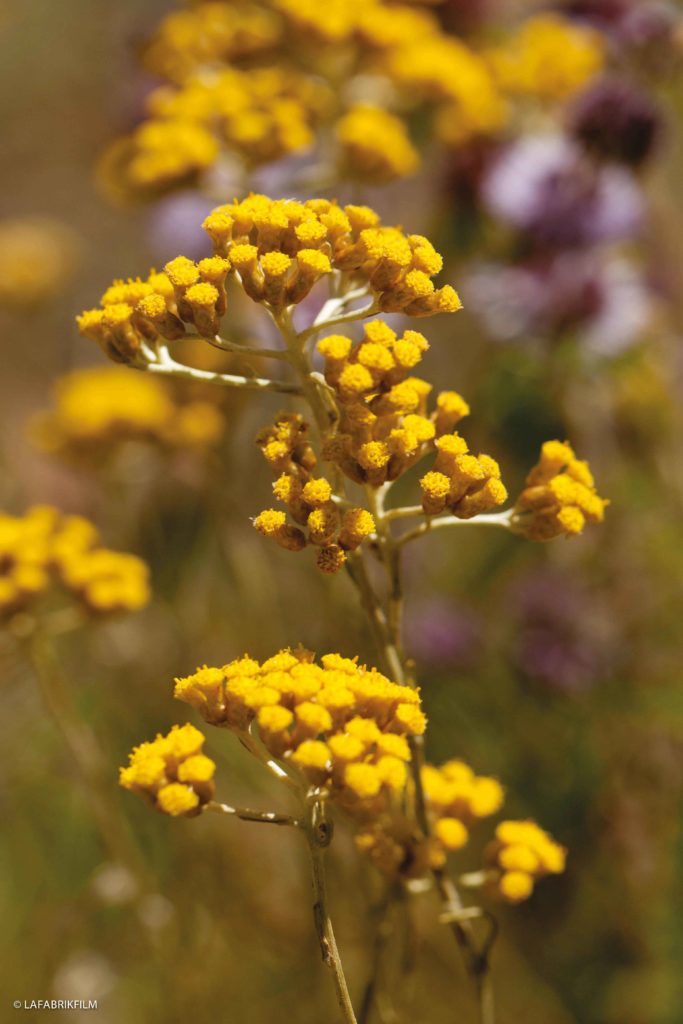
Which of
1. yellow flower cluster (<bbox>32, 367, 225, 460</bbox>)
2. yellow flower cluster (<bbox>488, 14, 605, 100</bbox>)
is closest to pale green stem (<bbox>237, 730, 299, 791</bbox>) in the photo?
yellow flower cluster (<bbox>32, 367, 225, 460</bbox>)

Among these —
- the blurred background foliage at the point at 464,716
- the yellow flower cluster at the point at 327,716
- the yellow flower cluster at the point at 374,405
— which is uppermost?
the yellow flower cluster at the point at 374,405

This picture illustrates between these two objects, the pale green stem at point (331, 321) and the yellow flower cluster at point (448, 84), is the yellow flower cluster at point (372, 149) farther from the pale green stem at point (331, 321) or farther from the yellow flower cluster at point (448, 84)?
the pale green stem at point (331, 321)

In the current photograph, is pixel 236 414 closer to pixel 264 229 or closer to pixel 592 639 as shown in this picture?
pixel 592 639

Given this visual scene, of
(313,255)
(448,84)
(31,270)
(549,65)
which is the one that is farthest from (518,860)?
(31,270)

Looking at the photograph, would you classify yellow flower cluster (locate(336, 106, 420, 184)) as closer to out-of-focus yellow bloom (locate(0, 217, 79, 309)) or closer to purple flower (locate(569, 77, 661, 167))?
purple flower (locate(569, 77, 661, 167))

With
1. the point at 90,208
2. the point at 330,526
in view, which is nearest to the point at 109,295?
the point at 330,526

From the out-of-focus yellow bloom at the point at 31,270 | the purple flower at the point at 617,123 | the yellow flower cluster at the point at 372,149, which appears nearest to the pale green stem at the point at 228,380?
the yellow flower cluster at the point at 372,149
